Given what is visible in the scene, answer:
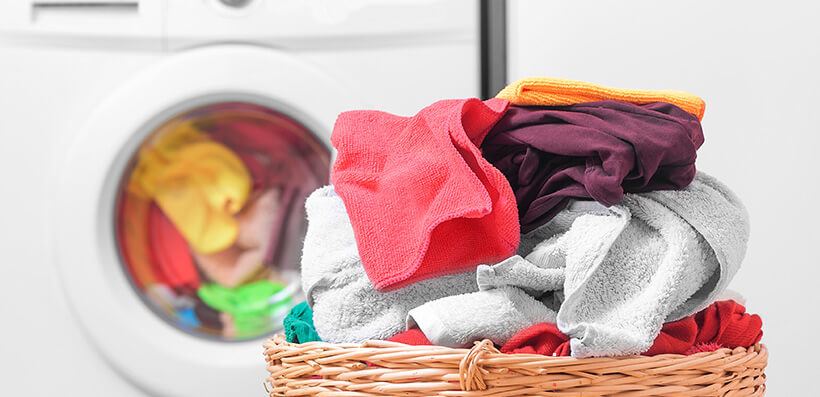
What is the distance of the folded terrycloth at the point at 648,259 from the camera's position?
1.61 ft

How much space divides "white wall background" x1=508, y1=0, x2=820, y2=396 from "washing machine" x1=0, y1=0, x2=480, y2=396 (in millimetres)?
281

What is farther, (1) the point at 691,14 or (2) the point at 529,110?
(1) the point at 691,14

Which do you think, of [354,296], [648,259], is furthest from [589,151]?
[354,296]

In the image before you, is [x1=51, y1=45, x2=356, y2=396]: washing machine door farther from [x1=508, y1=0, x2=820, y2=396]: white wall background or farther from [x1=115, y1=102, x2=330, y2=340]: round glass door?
[x1=508, y1=0, x2=820, y2=396]: white wall background

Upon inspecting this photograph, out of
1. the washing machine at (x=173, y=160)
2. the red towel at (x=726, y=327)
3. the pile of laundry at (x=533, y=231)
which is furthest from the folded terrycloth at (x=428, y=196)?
the washing machine at (x=173, y=160)

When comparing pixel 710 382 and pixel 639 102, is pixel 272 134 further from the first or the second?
pixel 710 382

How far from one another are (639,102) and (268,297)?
609mm

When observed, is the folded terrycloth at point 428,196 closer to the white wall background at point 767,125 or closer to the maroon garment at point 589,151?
the maroon garment at point 589,151

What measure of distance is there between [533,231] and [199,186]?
580 mm

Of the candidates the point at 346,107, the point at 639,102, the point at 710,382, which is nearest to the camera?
the point at 710,382

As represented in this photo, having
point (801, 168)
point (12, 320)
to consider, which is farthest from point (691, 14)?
point (12, 320)

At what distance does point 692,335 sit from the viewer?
536mm

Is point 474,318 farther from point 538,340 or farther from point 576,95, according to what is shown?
point 576,95

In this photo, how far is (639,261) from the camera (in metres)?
0.53
